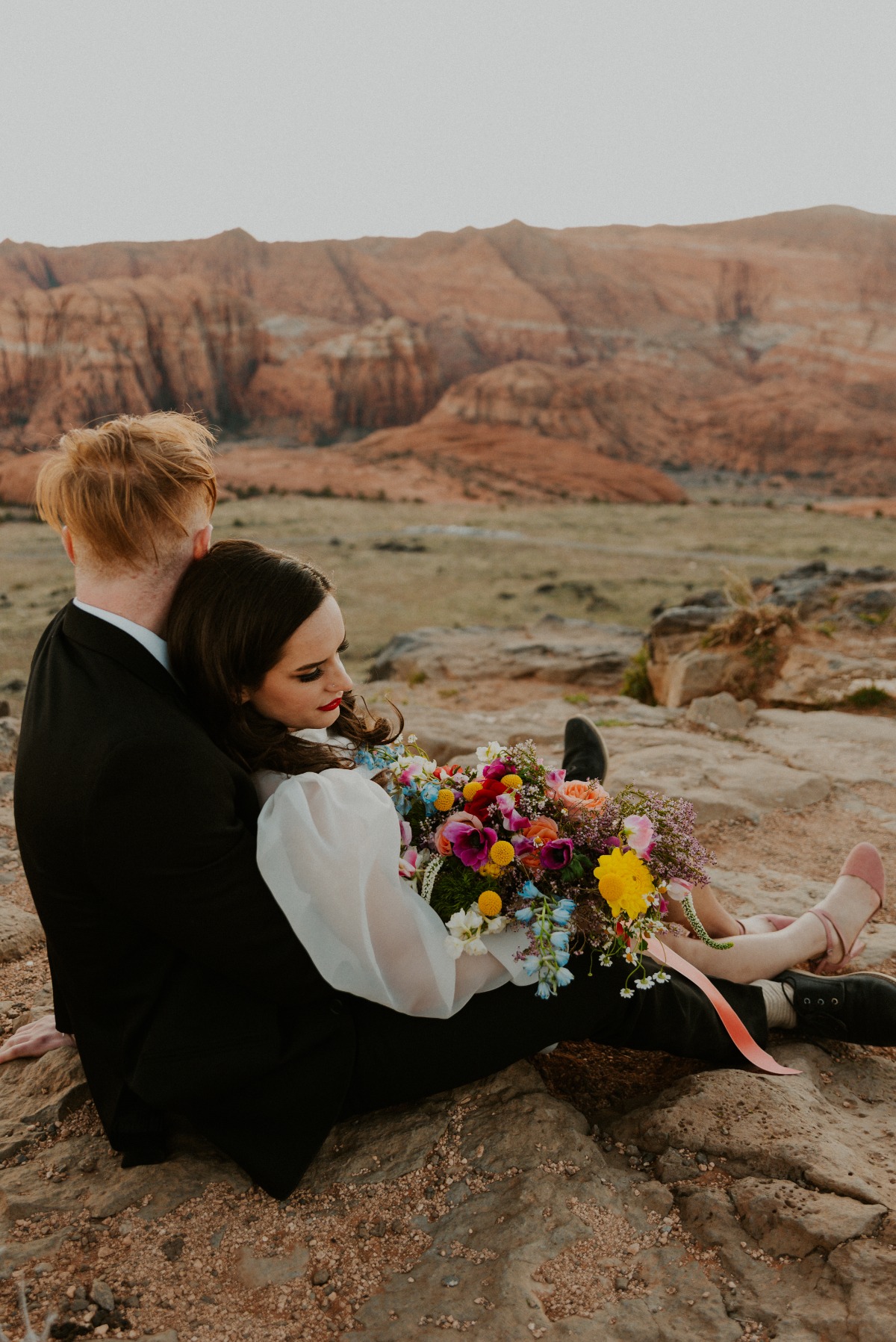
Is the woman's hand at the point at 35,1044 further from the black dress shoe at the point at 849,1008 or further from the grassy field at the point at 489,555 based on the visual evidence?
the grassy field at the point at 489,555

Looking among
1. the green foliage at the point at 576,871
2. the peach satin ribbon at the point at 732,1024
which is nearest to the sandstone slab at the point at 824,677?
the peach satin ribbon at the point at 732,1024

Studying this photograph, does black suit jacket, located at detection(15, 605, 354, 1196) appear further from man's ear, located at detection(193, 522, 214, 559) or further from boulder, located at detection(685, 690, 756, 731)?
boulder, located at detection(685, 690, 756, 731)

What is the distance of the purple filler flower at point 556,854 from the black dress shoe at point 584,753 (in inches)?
49.5

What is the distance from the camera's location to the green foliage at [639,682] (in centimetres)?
826

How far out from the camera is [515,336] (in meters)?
60.4

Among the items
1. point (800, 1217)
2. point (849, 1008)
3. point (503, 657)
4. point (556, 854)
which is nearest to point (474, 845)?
point (556, 854)

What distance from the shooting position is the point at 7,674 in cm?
1133

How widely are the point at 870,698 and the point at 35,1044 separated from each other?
19.1 ft

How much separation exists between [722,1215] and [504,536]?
23344 millimetres

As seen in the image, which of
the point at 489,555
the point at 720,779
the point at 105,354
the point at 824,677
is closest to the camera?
the point at 720,779

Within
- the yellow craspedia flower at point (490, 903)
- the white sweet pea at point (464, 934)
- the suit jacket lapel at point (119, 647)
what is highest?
the suit jacket lapel at point (119, 647)

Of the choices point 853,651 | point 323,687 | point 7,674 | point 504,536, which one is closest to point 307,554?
point 504,536

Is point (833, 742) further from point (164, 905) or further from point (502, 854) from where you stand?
point (164, 905)

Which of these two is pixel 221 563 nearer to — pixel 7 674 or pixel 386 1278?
pixel 386 1278
